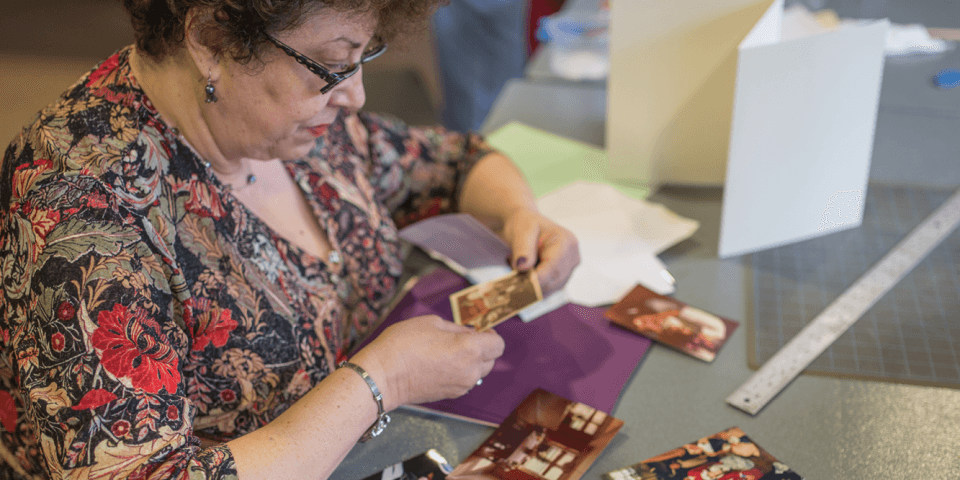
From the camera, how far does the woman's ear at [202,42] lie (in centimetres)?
86

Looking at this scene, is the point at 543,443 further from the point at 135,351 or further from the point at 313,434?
the point at 135,351

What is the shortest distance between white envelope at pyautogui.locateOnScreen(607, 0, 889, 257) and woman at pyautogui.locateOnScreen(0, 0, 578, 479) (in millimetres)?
424

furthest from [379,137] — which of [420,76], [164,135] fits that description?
[420,76]

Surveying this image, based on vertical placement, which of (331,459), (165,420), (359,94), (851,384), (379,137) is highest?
(359,94)

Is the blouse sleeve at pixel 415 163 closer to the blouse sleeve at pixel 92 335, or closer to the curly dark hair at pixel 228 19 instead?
the curly dark hair at pixel 228 19

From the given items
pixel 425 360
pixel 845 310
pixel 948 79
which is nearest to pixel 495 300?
pixel 425 360

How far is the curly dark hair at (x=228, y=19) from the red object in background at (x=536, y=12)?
2366 millimetres

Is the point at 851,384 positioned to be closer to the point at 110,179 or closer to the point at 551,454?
the point at 551,454

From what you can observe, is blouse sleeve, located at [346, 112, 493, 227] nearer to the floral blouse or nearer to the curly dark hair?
the floral blouse

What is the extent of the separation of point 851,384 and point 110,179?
3.42 ft

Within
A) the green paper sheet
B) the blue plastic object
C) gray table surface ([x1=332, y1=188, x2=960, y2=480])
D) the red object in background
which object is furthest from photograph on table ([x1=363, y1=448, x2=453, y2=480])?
the red object in background

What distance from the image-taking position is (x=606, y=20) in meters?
2.19

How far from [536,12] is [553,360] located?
2.45 metres

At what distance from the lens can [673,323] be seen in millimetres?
1150
